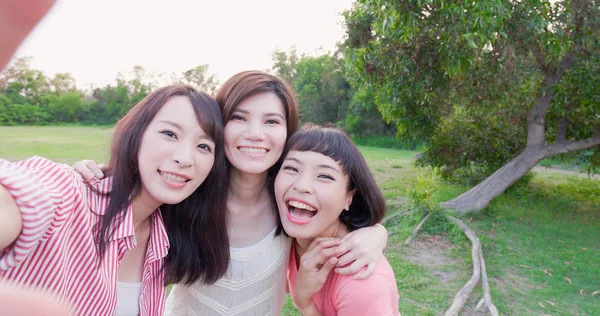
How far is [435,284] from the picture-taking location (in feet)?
14.8

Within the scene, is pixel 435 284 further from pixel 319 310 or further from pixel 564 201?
pixel 564 201

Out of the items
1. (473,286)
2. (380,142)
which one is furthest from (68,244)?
(380,142)

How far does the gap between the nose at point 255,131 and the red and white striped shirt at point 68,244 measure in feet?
1.77

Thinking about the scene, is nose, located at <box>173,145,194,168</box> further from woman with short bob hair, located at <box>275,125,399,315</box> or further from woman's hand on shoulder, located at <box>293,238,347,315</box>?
woman's hand on shoulder, located at <box>293,238,347,315</box>

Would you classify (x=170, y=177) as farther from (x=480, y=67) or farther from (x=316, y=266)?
(x=480, y=67)

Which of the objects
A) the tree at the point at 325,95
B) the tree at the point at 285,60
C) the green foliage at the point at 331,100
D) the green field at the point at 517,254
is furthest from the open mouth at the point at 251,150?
the tree at the point at 285,60

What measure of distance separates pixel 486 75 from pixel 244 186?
4890mm

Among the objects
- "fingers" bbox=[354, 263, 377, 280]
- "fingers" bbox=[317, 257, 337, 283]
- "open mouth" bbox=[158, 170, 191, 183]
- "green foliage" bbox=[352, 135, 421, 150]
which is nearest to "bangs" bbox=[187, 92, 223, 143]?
"open mouth" bbox=[158, 170, 191, 183]

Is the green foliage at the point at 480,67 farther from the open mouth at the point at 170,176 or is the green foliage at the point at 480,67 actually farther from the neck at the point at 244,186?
the open mouth at the point at 170,176

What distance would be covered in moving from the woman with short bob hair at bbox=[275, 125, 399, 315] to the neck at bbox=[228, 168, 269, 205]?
0.23 m

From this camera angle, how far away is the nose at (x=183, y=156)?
1587 mm

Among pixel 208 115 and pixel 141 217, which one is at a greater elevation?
pixel 208 115

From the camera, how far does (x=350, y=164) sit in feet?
6.21

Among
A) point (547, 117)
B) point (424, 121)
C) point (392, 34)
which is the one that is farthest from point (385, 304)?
point (547, 117)
